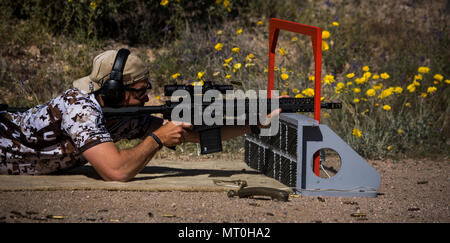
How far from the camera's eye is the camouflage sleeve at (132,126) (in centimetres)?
490

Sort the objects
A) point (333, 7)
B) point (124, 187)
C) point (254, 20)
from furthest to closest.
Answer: point (333, 7)
point (254, 20)
point (124, 187)

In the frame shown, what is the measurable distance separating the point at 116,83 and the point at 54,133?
687 mm

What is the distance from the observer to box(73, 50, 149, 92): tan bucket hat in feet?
14.3

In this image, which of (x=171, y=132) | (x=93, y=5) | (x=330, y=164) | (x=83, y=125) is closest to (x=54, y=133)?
(x=83, y=125)

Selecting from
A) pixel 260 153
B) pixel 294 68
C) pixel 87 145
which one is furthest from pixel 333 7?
pixel 87 145

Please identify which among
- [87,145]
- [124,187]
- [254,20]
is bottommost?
[124,187]

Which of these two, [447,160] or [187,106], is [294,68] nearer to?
[447,160]

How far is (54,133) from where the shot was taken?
442 centimetres

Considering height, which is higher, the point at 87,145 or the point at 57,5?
the point at 57,5

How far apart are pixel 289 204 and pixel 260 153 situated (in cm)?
137

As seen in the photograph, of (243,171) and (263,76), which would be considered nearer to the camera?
(243,171)

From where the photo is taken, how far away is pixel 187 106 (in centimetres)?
461

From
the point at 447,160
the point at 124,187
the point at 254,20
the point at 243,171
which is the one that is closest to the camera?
the point at 124,187

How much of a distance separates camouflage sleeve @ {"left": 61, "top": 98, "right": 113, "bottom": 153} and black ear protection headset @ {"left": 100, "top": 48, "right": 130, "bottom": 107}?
0.51ft
